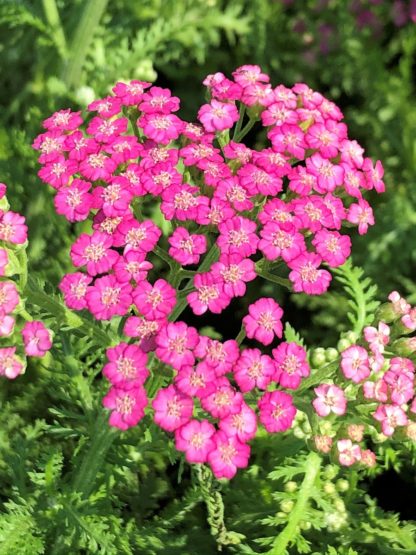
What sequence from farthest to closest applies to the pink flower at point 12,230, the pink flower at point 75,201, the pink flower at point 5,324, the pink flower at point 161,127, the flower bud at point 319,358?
the flower bud at point 319,358 → the pink flower at point 161,127 → the pink flower at point 75,201 → the pink flower at point 12,230 → the pink flower at point 5,324

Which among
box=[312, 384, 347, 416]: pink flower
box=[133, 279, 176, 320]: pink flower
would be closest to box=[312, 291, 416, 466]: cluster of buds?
box=[312, 384, 347, 416]: pink flower

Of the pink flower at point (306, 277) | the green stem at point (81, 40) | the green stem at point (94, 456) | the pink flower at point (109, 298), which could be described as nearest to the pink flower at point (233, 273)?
the pink flower at point (306, 277)

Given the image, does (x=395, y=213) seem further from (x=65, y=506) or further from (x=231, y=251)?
(x=65, y=506)

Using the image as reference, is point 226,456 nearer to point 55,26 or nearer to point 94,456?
point 94,456

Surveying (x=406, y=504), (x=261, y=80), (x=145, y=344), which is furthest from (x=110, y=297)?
(x=406, y=504)

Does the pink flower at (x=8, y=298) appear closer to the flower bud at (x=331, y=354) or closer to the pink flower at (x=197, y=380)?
the pink flower at (x=197, y=380)

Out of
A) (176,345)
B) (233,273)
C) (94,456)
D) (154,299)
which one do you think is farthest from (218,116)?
(94,456)
